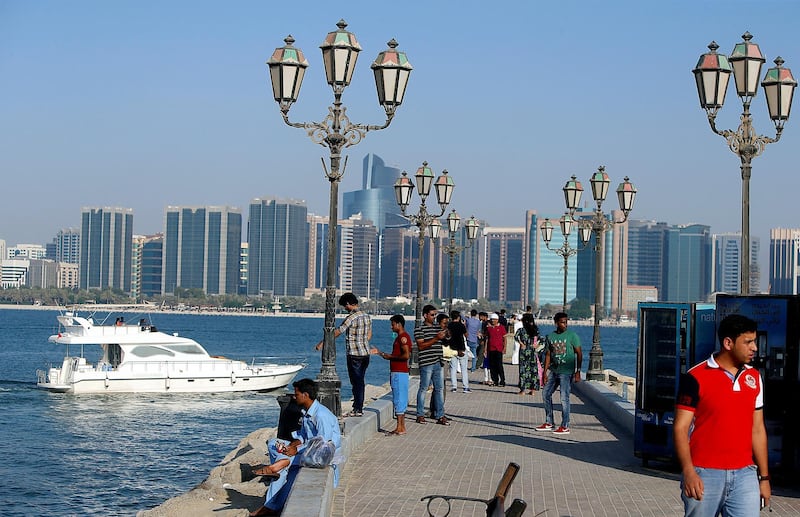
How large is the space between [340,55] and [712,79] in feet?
17.1

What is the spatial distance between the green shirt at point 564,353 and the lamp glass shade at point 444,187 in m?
13.4

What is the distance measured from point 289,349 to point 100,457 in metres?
68.8

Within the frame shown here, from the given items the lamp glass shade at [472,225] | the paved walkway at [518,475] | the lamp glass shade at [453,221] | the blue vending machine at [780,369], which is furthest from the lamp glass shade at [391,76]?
the lamp glass shade at [472,225]

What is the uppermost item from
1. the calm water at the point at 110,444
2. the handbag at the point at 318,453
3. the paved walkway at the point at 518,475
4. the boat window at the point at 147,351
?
the handbag at the point at 318,453

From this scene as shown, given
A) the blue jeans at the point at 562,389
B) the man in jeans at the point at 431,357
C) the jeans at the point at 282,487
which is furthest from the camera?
the man in jeans at the point at 431,357

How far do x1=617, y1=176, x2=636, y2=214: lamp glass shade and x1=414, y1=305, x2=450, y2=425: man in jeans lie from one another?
11285 mm

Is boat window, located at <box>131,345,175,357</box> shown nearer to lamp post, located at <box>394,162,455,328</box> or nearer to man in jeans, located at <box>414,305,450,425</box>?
lamp post, located at <box>394,162,455,328</box>

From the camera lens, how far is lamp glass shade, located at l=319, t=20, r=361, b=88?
14008 millimetres

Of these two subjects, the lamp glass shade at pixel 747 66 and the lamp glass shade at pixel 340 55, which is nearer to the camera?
the lamp glass shade at pixel 340 55

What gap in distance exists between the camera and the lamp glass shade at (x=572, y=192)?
29875 mm

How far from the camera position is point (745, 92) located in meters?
15.5

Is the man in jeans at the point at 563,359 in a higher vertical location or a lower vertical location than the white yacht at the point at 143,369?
higher

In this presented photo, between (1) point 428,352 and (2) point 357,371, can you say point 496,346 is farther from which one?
(2) point 357,371

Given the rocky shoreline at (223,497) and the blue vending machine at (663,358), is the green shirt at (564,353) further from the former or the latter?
the rocky shoreline at (223,497)
